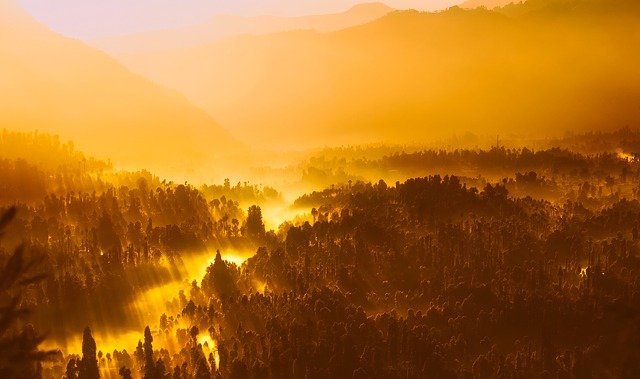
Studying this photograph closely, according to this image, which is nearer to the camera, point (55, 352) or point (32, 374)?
point (55, 352)

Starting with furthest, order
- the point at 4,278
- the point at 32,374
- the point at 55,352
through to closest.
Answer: the point at 32,374 < the point at 55,352 < the point at 4,278

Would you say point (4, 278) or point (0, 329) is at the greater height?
point (4, 278)

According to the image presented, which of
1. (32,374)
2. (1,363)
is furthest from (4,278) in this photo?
(32,374)

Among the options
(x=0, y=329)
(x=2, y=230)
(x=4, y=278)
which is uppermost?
(x=2, y=230)

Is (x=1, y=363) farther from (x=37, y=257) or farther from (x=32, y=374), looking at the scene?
(x=37, y=257)

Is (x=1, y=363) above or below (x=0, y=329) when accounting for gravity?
below

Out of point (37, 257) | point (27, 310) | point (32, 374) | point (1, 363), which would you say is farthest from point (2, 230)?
point (32, 374)

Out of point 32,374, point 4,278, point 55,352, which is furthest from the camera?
point 32,374

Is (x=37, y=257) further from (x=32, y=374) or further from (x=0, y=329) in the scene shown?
(x=32, y=374)

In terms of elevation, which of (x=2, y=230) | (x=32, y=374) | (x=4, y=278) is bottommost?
(x=32, y=374)
